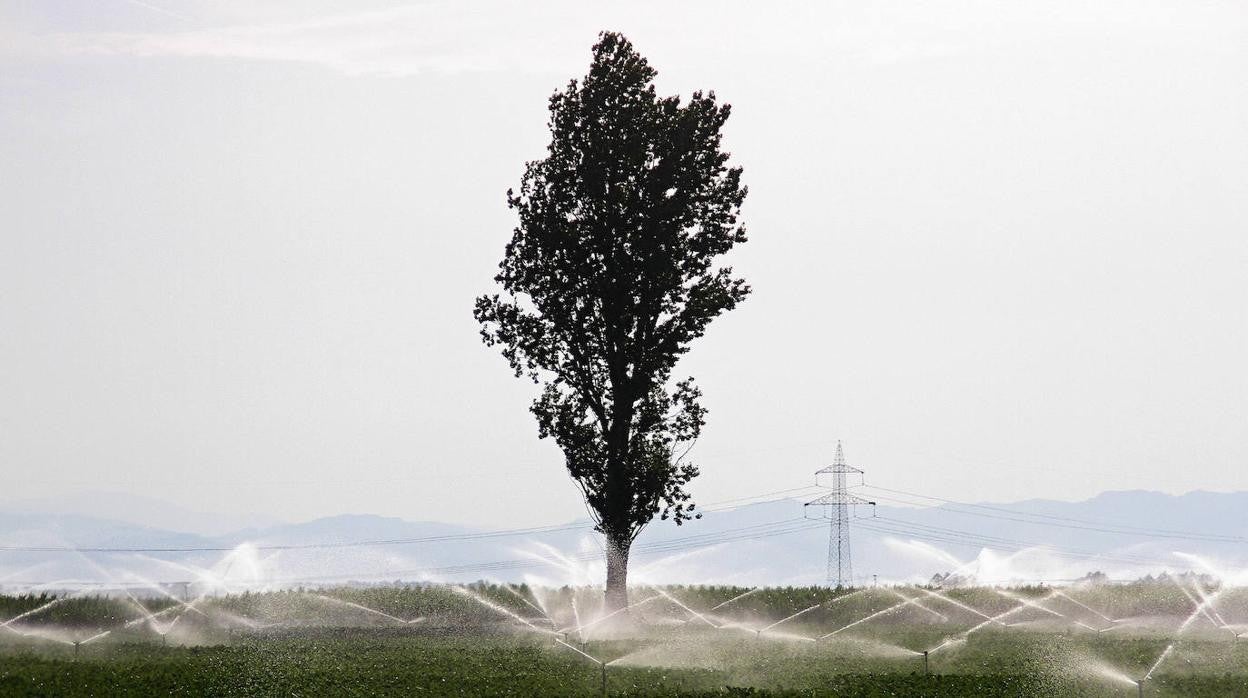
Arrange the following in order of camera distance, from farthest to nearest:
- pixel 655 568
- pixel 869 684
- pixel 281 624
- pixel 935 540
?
pixel 935 540 → pixel 655 568 → pixel 281 624 → pixel 869 684

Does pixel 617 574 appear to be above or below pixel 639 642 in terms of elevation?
above

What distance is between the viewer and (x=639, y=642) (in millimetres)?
48469

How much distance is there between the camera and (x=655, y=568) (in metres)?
64.3

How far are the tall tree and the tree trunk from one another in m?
0.05

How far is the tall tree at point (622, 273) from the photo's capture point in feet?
188

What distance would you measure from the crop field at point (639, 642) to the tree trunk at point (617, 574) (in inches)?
24.3

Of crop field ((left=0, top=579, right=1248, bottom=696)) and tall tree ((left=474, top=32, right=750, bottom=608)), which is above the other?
tall tree ((left=474, top=32, right=750, bottom=608))

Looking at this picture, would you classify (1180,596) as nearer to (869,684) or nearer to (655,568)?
(655,568)

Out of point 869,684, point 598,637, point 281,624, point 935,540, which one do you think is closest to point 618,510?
point 598,637

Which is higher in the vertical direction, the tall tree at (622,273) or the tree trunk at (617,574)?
the tall tree at (622,273)

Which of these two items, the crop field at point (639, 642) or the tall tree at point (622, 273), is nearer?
the crop field at point (639, 642)

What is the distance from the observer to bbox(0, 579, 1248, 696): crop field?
3762cm

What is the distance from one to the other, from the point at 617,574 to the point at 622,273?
39.3 ft

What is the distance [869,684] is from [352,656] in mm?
15179
